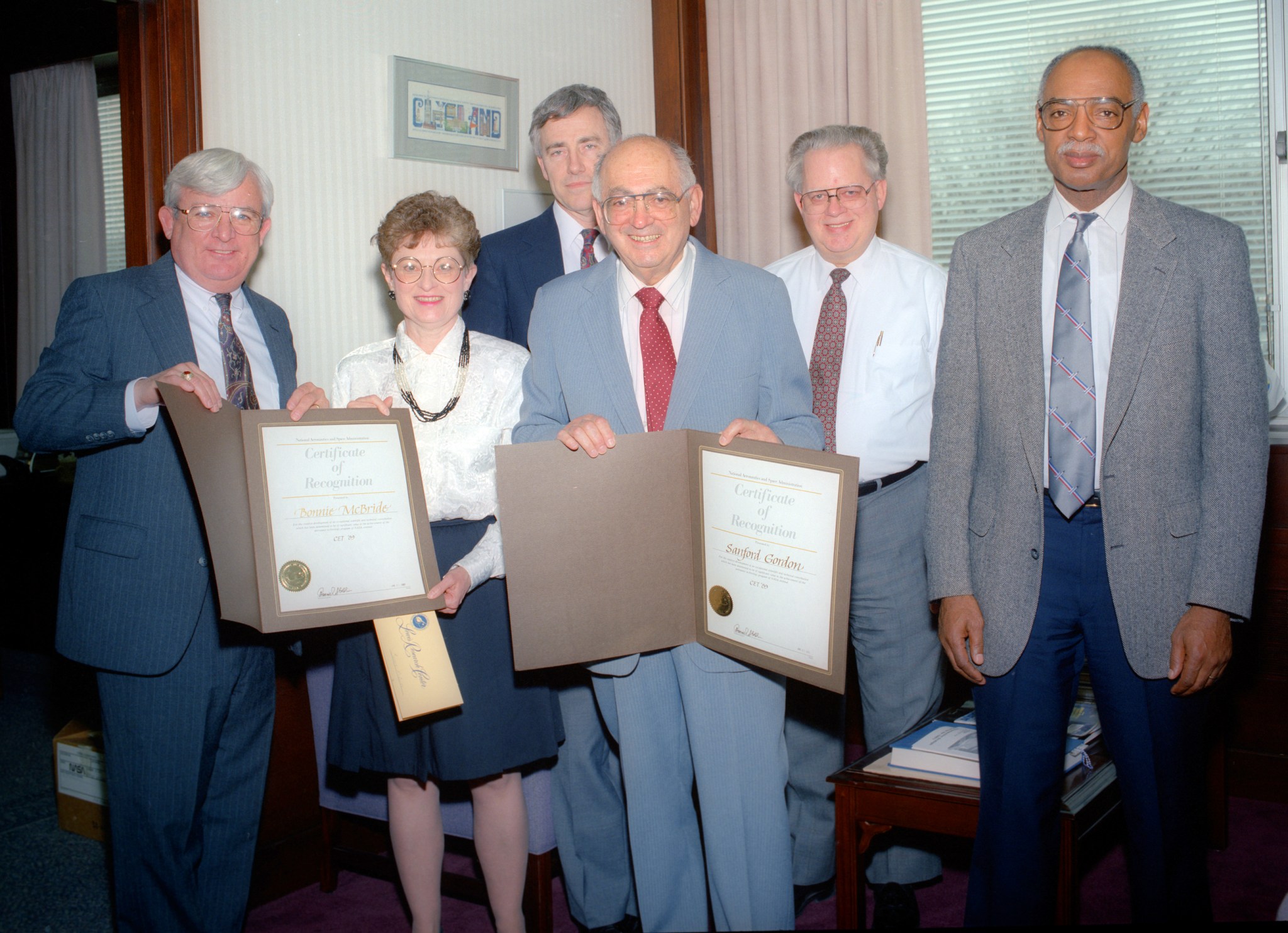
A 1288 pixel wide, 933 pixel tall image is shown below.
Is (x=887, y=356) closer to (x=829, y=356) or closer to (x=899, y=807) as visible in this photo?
(x=829, y=356)

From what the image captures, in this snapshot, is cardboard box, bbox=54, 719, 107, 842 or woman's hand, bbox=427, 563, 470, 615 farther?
cardboard box, bbox=54, 719, 107, 842

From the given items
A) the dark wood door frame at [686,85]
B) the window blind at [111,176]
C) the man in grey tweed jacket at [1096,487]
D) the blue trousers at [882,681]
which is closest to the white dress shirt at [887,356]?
the blue trousers at [882,681]

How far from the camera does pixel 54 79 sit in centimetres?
560

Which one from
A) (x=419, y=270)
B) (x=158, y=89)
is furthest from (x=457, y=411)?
(x=158, y=89)

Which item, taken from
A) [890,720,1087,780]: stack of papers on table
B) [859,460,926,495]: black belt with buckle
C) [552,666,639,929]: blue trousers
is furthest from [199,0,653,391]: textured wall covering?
[890,720,1087,780]: stack of papers on table

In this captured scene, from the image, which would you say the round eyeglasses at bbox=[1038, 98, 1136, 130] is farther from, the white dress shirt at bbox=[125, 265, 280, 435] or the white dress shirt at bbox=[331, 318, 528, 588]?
the white dress shirt at bbox=[125, 265, 280, 435]

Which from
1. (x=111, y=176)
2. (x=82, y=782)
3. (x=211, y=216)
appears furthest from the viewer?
(x=111, y=176)

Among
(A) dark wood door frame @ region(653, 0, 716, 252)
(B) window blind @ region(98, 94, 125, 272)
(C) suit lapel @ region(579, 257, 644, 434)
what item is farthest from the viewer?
(B) window blind @ region(98, 94, 125, 272)

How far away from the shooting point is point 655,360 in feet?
6.20

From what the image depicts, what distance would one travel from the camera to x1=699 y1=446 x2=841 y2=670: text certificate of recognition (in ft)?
5.40

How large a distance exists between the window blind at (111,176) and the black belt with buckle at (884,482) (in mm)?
4827

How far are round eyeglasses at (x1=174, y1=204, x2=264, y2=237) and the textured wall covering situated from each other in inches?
22.2

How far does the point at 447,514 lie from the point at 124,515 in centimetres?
63

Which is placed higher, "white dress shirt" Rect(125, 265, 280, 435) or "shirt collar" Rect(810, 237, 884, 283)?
"shirt collar" Rect(810, 237, 884, 283)
